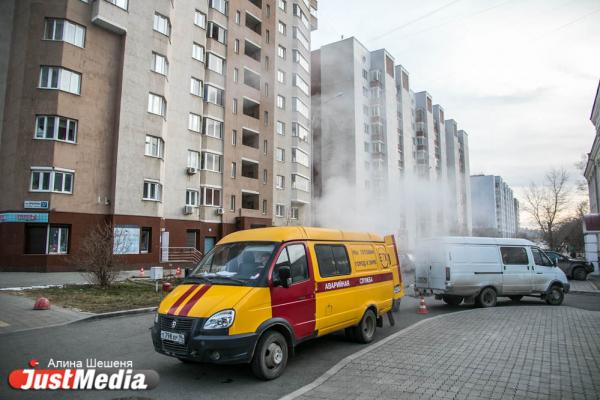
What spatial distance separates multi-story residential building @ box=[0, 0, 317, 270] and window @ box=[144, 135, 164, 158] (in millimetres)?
74

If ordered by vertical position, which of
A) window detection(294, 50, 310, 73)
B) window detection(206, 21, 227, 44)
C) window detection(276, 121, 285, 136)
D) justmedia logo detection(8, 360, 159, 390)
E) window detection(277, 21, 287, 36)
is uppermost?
window detection(277, 21, 287, 36)

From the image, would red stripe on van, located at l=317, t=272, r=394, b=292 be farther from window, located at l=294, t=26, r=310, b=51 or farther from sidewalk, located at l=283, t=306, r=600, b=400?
window, located at l=294, t=26, r=310, b=51

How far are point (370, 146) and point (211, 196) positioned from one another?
2488 centimetres

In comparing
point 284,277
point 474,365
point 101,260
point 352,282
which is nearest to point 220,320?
point 284,277

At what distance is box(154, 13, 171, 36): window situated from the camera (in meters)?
24.0

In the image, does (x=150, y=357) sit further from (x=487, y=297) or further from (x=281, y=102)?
(x=281, y=102)

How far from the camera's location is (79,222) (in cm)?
1980

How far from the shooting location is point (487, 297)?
10953mm

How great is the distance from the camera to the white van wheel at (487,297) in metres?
10.8

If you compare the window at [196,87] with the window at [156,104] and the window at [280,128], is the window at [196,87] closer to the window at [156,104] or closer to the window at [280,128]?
the window at [156,104]

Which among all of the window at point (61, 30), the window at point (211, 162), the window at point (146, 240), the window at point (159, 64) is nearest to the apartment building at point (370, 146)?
the window at point (211, 162)

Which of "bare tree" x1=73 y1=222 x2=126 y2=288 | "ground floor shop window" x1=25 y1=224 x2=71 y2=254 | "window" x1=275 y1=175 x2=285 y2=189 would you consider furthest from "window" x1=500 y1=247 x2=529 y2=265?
"window" x1=275 y1=175 x2=285 y2=189

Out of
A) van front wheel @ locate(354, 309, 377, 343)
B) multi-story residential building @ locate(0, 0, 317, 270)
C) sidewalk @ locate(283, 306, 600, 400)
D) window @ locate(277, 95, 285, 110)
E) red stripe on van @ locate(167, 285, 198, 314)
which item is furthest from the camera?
window @ locate(277, 95, 285, 110)

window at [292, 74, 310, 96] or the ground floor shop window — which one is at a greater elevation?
window at [292, 74, 310, 96]
